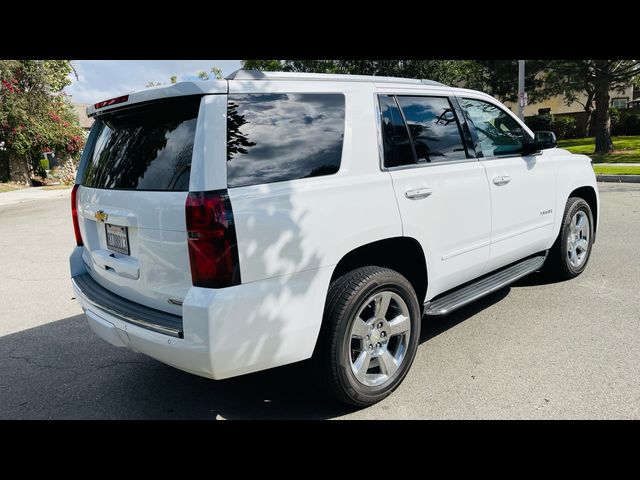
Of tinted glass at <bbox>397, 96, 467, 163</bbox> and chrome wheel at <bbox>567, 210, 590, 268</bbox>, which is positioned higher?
tinted glass at <bbox>397, 96, 467, 163</bbox>

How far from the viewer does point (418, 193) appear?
332 cm

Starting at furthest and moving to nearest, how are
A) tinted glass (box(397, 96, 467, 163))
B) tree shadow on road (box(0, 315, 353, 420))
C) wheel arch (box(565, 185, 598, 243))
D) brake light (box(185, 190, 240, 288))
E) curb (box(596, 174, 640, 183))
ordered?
curb (box(596, 174, 640, 183)), wheel arch (box(565, 185, 598, 243)), tinted glass (box(397, 96, 467, 163)), tree shadow on road (box(0, 315, 353, 420)), brake light (box(185, 190, 240, 288))

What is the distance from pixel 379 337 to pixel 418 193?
100cm

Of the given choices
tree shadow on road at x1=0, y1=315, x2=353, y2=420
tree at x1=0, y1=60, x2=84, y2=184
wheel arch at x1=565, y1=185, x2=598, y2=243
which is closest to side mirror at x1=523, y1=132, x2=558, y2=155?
wheel arch at x1=565, y1=185, x2=598, y2=243

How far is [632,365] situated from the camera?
11.5 feet

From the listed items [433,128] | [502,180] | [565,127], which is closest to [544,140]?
[502,180]

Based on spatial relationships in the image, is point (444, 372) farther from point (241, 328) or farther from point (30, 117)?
point (30, 117)

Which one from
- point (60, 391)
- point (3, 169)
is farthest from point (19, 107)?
point (60, 391)

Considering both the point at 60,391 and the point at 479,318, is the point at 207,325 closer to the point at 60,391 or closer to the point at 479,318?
the point at 60,391

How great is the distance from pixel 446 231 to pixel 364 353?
3.63 feet

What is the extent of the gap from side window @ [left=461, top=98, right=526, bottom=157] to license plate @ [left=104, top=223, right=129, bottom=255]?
278 cm

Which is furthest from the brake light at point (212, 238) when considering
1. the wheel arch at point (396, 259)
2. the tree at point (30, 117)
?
the tree at point (30, 117)

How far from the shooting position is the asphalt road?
314 centimetres

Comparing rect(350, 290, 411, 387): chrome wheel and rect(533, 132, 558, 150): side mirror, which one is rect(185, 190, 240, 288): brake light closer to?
rect(350, 290, 411, 387): chrome wheel
